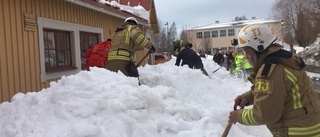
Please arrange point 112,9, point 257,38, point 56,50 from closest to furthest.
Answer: point 257,38 → point 56,50 → point 112,9

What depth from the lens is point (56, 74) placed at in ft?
25.5

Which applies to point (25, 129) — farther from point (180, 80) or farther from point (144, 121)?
point (180, 80)

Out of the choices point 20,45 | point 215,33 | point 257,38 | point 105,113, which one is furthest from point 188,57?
point 215,33

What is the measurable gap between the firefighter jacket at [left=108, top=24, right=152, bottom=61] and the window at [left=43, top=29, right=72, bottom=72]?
152 centimetres

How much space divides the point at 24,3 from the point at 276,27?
221 feet

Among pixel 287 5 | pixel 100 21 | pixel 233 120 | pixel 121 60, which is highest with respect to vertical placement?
pixel 287 5

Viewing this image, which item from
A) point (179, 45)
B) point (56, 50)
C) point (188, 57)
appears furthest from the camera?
point (179, 45)

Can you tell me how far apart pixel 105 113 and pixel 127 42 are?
2.48m

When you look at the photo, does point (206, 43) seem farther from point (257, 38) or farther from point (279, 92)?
point (279, 92)

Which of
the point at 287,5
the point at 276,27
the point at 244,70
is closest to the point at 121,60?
the point at 244,70

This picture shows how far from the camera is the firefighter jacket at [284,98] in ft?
8.86

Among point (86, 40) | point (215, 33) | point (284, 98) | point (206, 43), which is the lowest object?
point (284, 98)

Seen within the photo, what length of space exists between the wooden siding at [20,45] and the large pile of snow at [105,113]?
1.19 meters

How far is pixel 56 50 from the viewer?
811 centimetres
